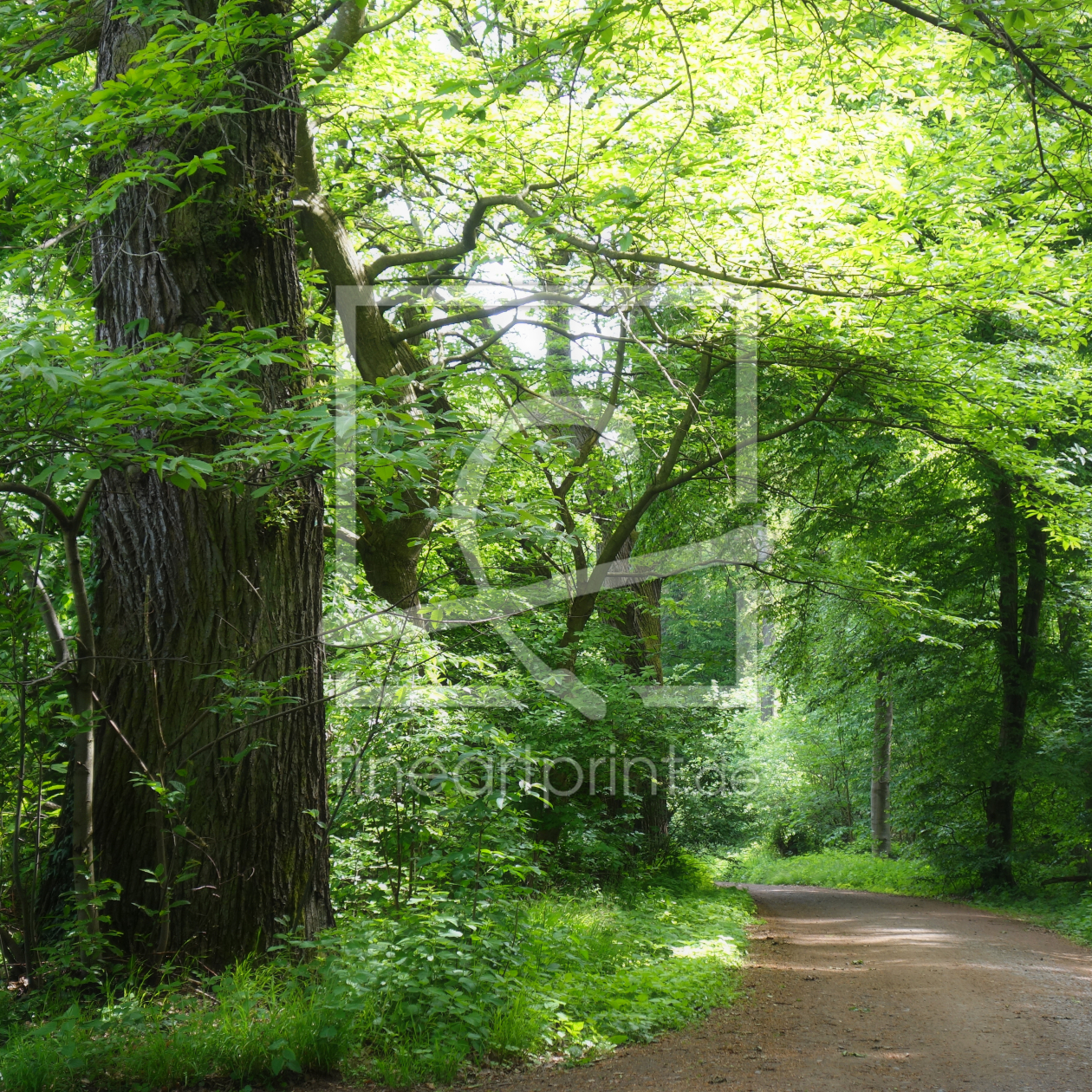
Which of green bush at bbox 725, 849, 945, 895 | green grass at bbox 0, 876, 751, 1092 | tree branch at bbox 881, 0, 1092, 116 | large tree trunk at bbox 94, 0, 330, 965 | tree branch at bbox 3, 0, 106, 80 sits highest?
tree branch at bbox 3, 0, 106, 80

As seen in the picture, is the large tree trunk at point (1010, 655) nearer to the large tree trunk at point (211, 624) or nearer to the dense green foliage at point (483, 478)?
the dense green foliage at point (483, 478)

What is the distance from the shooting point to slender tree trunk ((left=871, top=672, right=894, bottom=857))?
1947 cm

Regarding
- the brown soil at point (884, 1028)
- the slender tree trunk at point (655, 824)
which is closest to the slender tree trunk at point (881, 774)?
the slender tree trunk at point (655, 824)

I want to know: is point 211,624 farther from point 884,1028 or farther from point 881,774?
point 881,774

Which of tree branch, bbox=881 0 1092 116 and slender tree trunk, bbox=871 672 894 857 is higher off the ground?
tree branch, bbox=881 0 1092 116

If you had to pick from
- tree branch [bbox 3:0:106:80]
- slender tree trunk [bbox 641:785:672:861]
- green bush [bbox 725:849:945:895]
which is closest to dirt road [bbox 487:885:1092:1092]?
slender tree trunk [bbox 641:785:672:861]

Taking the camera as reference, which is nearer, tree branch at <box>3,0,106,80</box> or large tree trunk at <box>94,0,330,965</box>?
large tree trunk at <box>94,0,330,965</box>

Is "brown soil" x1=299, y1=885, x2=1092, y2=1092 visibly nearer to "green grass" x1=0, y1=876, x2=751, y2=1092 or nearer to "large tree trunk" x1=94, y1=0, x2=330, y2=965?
"green grass" x1=0, y1=876, x2=751, y2=1092

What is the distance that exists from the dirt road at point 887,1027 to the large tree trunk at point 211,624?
5.80ft

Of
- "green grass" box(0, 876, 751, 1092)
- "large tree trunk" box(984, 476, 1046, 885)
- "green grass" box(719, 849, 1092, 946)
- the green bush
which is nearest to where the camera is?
"green grass" box(0, 876, 751, 1092)

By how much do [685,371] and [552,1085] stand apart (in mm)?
8801

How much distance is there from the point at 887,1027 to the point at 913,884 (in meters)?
12.7

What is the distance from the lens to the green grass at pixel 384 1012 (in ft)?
12.1

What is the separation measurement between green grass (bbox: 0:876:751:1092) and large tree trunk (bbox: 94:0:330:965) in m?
0.42
